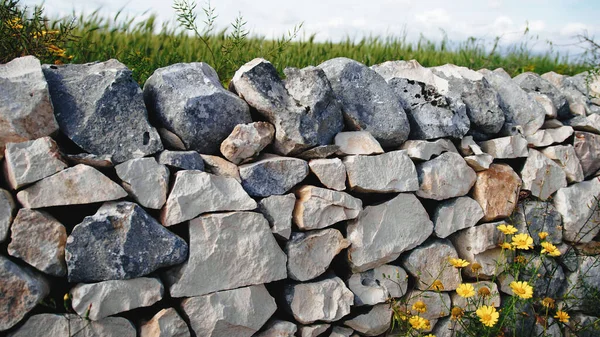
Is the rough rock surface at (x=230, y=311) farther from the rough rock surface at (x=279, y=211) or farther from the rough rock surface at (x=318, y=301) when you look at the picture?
the rough rock surface at (x=279, y=211)

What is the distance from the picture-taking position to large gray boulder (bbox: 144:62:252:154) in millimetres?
2508

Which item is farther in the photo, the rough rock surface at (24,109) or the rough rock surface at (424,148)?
the rough rock surface at (424,148)

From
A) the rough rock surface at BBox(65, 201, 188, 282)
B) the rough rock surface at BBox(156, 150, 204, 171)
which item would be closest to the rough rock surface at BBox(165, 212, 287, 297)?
the rough rock surface at BBox(65, 201, 188, 282)

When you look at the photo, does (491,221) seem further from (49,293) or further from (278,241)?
(49,293)

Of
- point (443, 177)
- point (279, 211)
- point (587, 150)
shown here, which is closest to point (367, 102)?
point (443, 177)

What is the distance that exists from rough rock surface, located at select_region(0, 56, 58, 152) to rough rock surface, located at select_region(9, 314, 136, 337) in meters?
0.76

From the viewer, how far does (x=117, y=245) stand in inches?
89.2

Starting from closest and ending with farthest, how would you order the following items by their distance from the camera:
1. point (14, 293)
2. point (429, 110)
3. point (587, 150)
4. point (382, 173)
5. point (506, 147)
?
point (14, 293) → point (382, 173) → point (429, 110) → point (506, 147) → point (587, 150)

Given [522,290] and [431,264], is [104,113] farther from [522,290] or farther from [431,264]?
[522,290]

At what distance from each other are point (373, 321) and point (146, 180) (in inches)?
57.6

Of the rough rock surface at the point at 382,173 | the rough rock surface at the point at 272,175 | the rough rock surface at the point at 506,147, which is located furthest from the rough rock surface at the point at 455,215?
the rough rock surface at the point at 272,175

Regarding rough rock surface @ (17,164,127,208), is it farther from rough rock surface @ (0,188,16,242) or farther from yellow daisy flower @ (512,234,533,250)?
yellow daisy flower @ (512,234,533,250)

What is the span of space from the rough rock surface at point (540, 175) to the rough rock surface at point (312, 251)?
141cm

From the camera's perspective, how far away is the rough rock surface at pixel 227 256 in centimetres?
243
